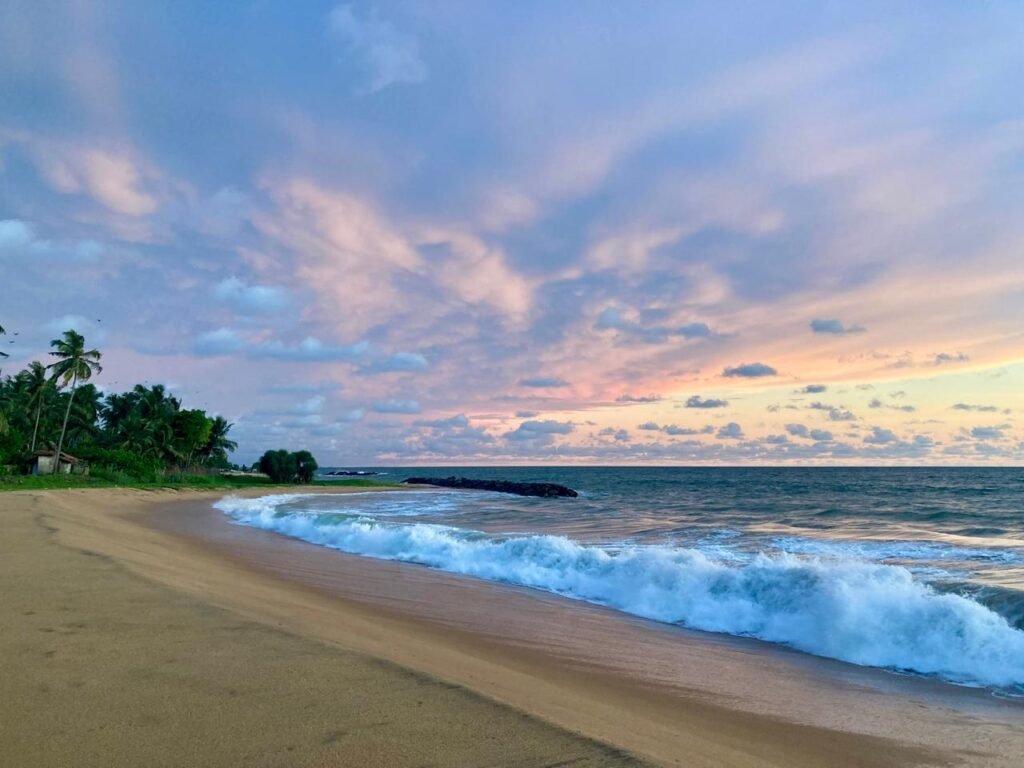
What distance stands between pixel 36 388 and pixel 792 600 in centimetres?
6242

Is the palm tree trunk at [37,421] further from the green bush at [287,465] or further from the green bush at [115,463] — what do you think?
the green bush at [287,465]

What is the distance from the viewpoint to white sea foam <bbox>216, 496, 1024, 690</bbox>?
8.62 meters

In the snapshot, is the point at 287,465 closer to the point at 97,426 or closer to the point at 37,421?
the point at 97,426

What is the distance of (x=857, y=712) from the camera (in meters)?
6.51

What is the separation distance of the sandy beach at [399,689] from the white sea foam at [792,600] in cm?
84

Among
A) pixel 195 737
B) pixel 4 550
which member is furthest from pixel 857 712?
pixel 4 550

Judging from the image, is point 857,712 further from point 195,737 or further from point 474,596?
point 474,596

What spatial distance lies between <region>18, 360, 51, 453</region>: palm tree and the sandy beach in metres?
49.3

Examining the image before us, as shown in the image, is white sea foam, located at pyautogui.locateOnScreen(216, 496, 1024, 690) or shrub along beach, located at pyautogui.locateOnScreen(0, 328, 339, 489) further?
shrub along beach, located at pyautogui.locateOnScreen(0, 328, 339, 489)

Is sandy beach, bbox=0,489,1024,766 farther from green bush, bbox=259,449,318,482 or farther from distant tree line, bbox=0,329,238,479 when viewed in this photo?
green bush, bbox=259,449,318,482

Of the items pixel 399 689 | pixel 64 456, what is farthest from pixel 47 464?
pixel 399 689

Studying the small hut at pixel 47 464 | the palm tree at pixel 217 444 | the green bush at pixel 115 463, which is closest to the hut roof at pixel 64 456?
the small hut at pixel 47 464

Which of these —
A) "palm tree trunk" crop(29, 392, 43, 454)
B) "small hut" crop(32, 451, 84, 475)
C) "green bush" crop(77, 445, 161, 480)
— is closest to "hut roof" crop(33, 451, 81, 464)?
"small hut" crop(32, 451, 84, 475)

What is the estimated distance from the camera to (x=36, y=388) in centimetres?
5388
